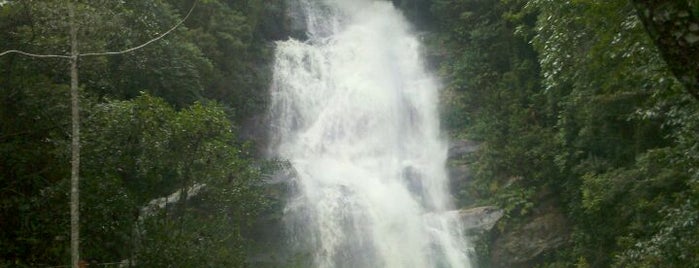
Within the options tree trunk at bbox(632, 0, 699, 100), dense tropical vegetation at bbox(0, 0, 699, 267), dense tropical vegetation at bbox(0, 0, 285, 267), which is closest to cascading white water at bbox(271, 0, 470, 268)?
dense tropical vegetation at bbox(0, 0, 699, 267)

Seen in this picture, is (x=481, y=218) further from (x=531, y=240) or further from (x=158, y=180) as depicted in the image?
(x=158, y=180)

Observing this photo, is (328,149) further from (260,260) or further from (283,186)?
(260,260)

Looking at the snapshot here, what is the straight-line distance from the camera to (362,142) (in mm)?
19172

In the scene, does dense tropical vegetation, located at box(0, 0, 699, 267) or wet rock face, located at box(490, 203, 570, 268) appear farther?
wet rock face, located at box(490, 203, 570, 268)

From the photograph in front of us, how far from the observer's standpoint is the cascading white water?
1587 centimetres

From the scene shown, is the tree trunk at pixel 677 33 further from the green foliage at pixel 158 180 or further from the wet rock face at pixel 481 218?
the wet rock face at pixel 481 218

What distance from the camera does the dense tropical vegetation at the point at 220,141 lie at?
8250 millimetres

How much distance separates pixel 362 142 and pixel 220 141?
8.73 meters

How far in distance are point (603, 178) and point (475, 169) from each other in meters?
4.83

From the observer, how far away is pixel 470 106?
19781 millimetres

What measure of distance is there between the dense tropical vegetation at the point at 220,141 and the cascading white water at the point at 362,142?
130 cm

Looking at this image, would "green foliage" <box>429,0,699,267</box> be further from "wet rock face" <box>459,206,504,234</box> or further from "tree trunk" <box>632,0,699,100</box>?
"tree trunk" <box>632,0,699,100</box>

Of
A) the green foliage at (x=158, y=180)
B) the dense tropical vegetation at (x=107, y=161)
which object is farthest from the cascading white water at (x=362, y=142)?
the green foliage at (x=158, y=180)

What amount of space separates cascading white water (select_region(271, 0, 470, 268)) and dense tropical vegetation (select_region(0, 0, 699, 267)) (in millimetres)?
1304
